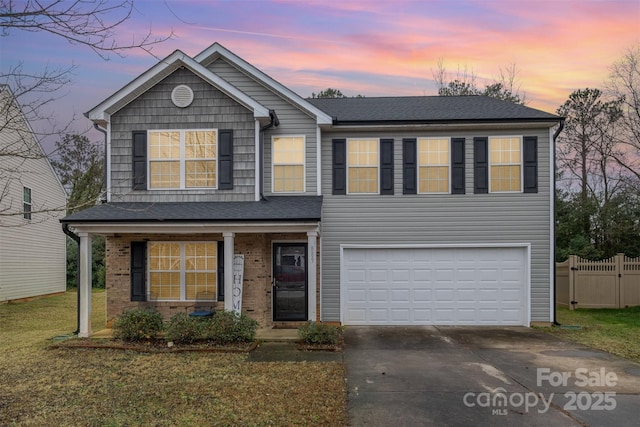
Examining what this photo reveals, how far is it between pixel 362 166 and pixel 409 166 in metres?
1.24

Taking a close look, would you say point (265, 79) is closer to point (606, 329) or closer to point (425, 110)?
point (425, 110)

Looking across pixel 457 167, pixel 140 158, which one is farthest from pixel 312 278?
pixel 140 158

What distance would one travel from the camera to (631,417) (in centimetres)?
573

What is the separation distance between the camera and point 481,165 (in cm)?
1241

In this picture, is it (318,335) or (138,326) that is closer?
(318,335)

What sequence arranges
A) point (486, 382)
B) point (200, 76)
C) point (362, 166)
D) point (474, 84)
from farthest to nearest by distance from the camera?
point (474, 84), point (362, 166), point (200, 76), point (486, 382)

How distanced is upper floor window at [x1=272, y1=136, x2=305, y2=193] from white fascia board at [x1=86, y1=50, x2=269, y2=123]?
107 centimetres

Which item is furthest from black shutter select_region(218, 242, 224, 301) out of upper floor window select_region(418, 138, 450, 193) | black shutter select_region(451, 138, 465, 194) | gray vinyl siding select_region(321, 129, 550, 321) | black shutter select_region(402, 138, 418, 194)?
black shutter select_region(451, 138, 465, 194)

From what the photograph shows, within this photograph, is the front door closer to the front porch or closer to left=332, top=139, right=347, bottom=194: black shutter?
the front porch

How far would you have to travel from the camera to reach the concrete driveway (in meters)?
5.78

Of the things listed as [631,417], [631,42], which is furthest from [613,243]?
[631,417]

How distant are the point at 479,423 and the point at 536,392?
1.71 metres

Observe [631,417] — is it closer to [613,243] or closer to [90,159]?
[613,243]

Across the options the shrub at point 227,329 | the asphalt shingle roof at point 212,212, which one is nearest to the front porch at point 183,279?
the asphalt shingle roof at point 212,212
